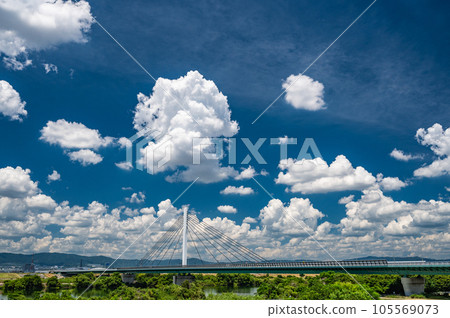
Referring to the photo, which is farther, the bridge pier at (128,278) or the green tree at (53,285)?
the bridge pier at (128,278)

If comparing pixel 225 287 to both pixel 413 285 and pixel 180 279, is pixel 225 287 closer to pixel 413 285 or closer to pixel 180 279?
pixel 180 279

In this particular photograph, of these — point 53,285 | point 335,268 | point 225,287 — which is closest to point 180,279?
point 225,287

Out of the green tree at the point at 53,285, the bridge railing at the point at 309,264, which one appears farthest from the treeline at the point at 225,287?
the bridge railing at the point at 309,264

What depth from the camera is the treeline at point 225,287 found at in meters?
49.9

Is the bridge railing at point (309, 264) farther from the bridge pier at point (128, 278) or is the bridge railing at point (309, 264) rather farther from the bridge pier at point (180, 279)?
the bridge pier at point (128, 278)

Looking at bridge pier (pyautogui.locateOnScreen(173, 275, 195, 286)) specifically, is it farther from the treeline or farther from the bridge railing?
the bridge railing

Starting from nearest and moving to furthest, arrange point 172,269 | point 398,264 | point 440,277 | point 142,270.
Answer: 1. point 398,264
2. point 440,277
3. point 172,269
4. point 142,270

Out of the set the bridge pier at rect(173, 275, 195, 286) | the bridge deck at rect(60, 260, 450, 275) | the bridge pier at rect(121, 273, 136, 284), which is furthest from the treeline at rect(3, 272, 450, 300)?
the bridge pier at rect(173, 275, 195, 286)
